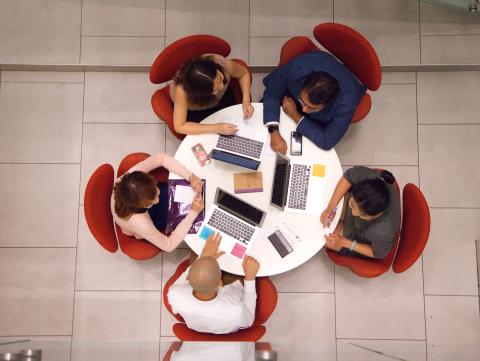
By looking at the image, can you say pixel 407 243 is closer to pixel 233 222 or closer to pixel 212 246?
pixel 233 222

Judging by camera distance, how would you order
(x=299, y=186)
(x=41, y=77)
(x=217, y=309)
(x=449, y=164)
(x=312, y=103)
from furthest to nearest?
(x=41, y=77), (x=449, y=164), (x=299, y=186), (x=312, y=103), (x=217, y=309)

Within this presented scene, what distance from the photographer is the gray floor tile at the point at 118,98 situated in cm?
328

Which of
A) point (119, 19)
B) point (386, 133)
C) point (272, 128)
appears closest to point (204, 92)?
point (272, 128)

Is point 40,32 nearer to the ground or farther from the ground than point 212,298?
farther from the ground

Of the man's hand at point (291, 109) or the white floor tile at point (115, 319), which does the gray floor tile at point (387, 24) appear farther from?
→ the white floor tile at point (115, 319)

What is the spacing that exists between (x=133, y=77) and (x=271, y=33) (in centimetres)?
111

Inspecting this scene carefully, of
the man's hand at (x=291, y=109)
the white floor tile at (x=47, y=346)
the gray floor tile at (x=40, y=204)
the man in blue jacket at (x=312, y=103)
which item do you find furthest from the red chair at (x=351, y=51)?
the white floor tile at (x=47, y=346)

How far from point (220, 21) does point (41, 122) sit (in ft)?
5.18

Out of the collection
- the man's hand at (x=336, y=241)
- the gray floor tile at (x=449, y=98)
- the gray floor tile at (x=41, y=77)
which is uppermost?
the gray floor tile at (x=41, y=77)

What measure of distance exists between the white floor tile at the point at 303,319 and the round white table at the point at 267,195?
2.65 ft

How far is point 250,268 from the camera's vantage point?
7.88 feet

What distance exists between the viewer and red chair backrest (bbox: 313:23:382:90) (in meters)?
2.51

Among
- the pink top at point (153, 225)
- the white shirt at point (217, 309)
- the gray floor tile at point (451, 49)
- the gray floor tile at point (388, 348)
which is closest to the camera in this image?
the white shirt at point (217, 309)

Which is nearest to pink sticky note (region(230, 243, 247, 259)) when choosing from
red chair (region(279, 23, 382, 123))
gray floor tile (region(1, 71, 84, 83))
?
red chair (region(279, 23, 382, 123))
